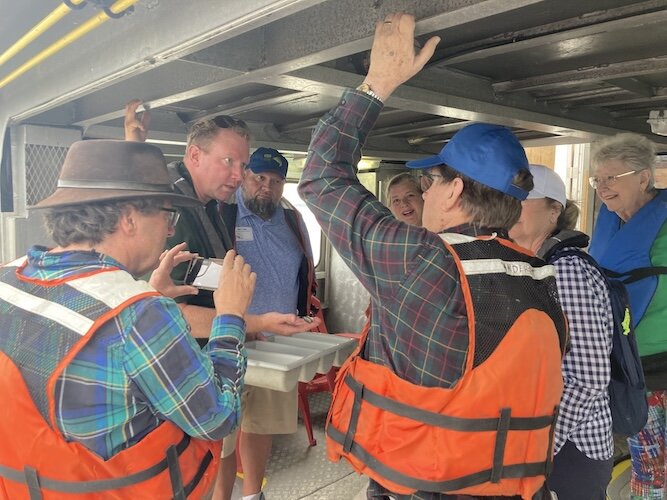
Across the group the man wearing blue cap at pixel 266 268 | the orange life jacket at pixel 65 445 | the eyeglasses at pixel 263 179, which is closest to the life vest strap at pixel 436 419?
the orange life jacket at pixel 65 445

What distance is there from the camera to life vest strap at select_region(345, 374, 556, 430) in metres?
1.38

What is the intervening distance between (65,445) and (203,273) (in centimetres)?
97

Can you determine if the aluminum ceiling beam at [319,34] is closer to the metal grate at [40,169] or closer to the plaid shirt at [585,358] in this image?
the plaid shirt at [585,358]

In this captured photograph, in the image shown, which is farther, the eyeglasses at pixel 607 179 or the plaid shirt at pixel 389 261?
the eyeglasses at pixel 607 179

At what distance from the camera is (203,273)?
216 cm

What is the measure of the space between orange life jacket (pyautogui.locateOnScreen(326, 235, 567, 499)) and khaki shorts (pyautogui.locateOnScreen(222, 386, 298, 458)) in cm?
158

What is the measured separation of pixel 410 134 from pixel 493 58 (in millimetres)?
1903

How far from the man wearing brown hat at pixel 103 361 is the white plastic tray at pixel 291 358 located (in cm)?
61

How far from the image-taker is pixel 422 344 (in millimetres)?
1387

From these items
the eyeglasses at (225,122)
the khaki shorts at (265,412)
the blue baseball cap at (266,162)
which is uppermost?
the eyeglasses at (225,122)

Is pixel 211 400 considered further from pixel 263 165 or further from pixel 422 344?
pixel 263 165

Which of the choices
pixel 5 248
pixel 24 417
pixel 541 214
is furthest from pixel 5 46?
pixel 541 214

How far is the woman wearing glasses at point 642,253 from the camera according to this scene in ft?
8.19

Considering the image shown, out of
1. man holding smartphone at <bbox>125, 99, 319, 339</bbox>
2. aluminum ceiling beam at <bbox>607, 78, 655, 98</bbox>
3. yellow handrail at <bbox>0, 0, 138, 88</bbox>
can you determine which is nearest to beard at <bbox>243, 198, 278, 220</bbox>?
man holding smartphone at <bbox>125, 99, 319, 339</bbox>
